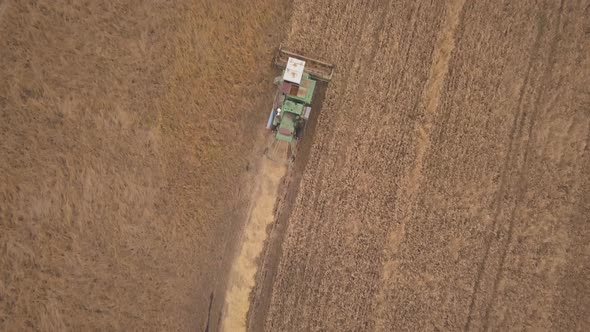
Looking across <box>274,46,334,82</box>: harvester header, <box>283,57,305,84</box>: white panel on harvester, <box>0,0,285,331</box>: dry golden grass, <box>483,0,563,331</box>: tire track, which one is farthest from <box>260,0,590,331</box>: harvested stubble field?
<box>0,0,285,331</box>: dry golden grass

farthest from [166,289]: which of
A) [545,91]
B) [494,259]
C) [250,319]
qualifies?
[545,91]

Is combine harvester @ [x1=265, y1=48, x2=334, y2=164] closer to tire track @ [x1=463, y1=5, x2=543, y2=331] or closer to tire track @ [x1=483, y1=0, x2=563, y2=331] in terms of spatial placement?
tire track @ [x1=463, y1=5, x2=543, y2=331]

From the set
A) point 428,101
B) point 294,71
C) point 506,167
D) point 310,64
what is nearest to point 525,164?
point 506,167

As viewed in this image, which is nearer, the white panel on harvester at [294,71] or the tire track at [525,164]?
the white panel on harvester at [294,71]

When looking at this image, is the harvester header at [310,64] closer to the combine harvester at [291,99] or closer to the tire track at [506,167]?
the combine harvester at [291,99]

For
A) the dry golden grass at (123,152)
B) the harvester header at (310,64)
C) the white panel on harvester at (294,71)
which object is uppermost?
the harvester header at (310,64)

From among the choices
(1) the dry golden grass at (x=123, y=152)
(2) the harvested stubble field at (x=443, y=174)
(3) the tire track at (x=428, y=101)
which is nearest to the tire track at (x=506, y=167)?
(2) the harvested stubble field at (x=443, y=174)
